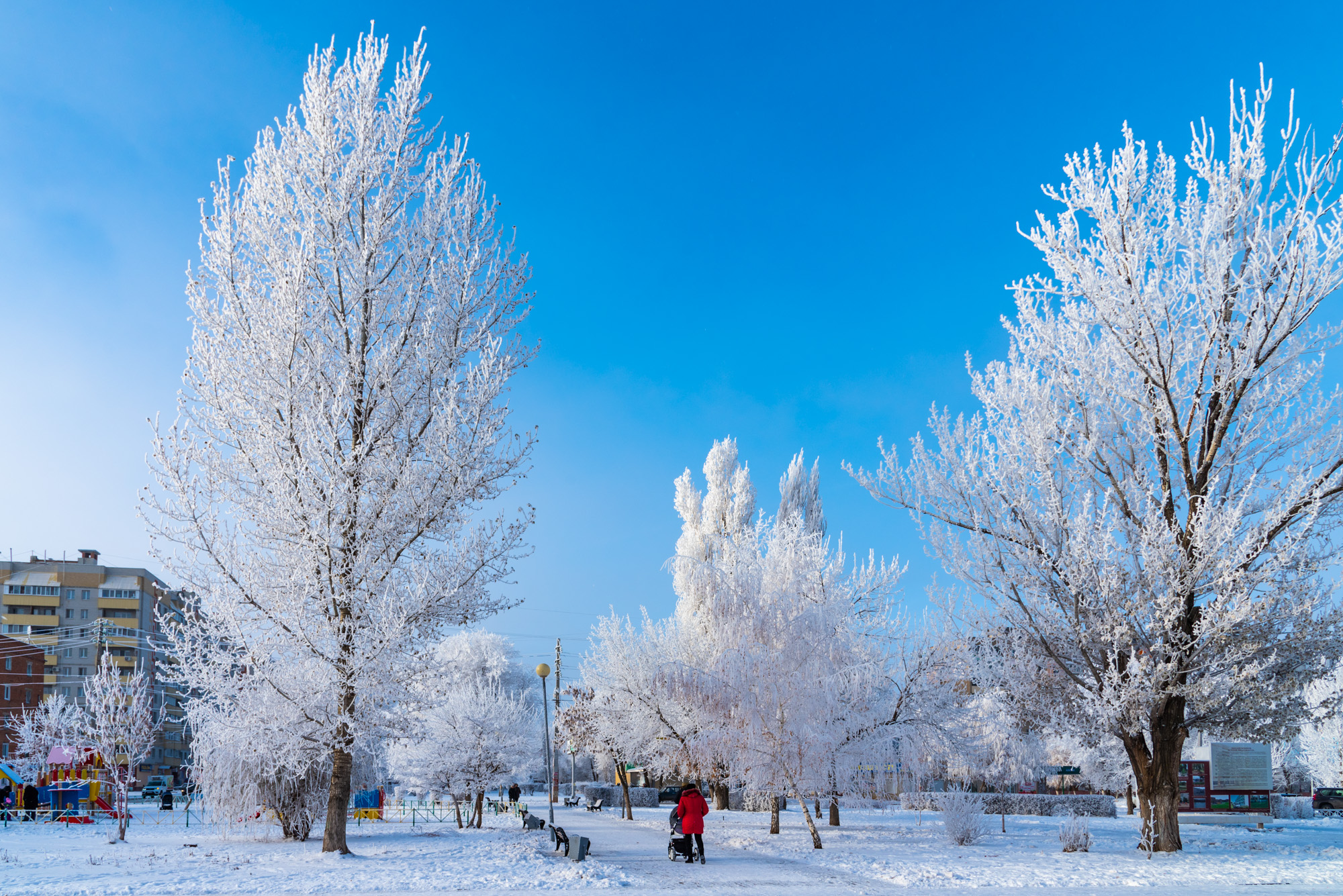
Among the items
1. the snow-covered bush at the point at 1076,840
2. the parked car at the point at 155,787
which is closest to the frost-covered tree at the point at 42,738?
the parked car at the point at 155,787

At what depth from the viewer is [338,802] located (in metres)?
16.2

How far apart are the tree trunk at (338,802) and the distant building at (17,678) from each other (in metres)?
67.3

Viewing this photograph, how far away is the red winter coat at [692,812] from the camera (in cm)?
1652

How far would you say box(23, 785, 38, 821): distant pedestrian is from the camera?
32656 mm

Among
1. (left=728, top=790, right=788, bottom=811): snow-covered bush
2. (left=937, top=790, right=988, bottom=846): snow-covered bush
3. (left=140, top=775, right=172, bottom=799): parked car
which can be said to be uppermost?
(left=937, top=790, right=988, bottom=846): snow-covered bush

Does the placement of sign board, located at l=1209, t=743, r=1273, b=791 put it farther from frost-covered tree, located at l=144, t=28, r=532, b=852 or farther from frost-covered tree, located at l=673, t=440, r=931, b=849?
frost-covered tree, located at l=144, t=28, r=532, b=852

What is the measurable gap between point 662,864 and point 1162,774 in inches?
355

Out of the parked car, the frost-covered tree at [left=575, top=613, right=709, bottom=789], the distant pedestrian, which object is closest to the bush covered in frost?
the frost-covered tree at [left=575, top=613, right=709, bottom=789]

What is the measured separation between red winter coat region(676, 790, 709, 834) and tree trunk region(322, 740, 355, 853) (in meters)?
5.91

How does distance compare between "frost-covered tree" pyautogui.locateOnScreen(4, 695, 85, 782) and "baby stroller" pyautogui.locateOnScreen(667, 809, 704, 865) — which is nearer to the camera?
"baby stroller" pyautogui.locateOnScreen(667, 809, 704, 865)

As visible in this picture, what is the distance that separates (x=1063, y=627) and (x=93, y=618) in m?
94.5

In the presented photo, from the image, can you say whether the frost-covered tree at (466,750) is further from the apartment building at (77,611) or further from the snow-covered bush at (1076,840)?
the apartment building at (77,611)

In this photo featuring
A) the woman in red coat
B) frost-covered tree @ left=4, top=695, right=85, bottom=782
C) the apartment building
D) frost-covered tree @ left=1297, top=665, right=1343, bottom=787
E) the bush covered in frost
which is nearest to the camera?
the woman in red coat

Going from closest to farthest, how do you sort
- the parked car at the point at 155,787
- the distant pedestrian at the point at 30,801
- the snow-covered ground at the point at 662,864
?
the snow-covered ground at the point at 662,864 → the distant pedestrian at the point at 30,801 → the parked car at the point at 155,787
